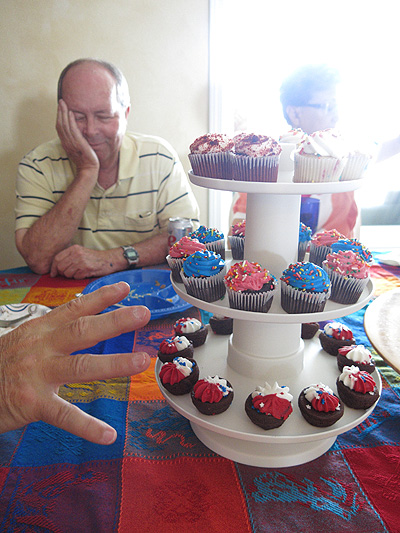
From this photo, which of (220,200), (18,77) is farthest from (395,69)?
(18,77)

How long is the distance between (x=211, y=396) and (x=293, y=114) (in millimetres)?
1671

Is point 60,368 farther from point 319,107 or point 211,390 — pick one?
point 319,107

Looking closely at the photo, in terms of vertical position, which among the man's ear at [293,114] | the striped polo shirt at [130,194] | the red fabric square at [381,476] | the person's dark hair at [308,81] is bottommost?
the red fabric square at [381,476]

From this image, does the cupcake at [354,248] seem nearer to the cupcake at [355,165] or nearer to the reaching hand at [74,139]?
the cupcake at [355,165]

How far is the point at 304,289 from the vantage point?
2.40ft

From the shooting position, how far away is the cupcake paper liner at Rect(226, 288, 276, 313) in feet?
2.46

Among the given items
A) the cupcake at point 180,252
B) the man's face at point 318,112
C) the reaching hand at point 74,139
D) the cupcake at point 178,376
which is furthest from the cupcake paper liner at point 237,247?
the man's face at point 318,112

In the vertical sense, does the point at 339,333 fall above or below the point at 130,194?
below

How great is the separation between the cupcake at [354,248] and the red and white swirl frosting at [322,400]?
30 cm

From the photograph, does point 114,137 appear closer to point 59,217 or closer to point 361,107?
point 59,217

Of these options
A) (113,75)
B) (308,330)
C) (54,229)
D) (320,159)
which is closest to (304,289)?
(320,159)

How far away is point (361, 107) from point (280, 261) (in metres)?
2.74

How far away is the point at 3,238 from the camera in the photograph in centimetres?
286

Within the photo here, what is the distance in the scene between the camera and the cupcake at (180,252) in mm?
918
